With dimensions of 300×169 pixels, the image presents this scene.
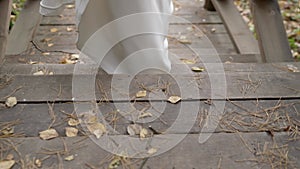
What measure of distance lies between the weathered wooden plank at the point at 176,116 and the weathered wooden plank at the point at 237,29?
Answer: 45.6 inches

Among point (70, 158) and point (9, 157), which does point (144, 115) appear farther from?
point (9, 157)

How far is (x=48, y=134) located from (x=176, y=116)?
0.46 meters

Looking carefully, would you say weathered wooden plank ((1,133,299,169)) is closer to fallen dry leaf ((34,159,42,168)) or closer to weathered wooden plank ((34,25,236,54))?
fallen dry leaf ((34,159,42,168))

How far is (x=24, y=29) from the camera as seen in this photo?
2.87 m

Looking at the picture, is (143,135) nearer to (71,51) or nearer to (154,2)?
(154,2)

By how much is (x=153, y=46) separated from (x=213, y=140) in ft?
A: 2.30

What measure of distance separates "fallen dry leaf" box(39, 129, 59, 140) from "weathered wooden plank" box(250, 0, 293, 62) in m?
1.40

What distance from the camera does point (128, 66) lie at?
1929mm

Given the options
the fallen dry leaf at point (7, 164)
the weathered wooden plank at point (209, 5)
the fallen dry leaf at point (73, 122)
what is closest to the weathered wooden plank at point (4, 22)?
the fallen dry leaf at point (73, 122)

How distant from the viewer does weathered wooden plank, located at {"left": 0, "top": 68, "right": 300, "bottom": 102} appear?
5.07ft

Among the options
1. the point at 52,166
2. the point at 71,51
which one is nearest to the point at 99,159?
the point at 52,166

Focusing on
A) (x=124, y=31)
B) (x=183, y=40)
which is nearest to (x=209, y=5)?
(x=183, y=40)

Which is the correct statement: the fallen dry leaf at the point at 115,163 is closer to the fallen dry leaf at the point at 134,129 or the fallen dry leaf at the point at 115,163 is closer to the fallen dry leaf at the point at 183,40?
the fallen dry leaf at the point at 134,129

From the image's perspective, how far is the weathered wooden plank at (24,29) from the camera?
8.91ft
